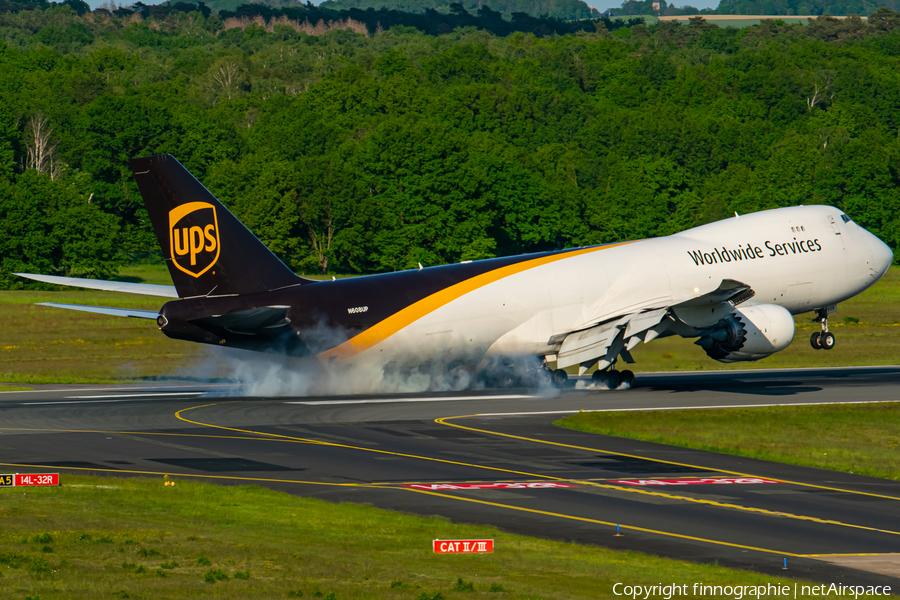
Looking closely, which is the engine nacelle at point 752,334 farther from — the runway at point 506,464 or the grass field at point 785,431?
the grass field at point 785,431

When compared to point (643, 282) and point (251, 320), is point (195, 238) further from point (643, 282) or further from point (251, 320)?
point (643, 282)

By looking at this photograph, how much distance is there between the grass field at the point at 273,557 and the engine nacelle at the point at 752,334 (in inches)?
921

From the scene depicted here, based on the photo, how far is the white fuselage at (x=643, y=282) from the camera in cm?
4309

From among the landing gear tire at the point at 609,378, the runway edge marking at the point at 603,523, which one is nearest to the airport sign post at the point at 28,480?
the runway edge marking at the point at 603,523

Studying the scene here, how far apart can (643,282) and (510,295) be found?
17.5 feet

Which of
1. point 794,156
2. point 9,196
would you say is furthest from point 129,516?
point 794,156

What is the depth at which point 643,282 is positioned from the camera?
1785 inches

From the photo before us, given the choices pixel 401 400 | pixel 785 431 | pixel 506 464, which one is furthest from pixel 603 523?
pixel 401 400

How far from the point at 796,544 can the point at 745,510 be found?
3.06m

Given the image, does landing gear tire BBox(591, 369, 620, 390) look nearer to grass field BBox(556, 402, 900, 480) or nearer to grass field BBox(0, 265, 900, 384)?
grass field BBox(0, 265, 900, 384)

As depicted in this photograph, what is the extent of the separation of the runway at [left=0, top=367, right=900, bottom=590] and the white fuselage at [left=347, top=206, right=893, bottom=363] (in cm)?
224

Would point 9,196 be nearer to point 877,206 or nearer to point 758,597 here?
point 877,206

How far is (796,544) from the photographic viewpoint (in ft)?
65.6

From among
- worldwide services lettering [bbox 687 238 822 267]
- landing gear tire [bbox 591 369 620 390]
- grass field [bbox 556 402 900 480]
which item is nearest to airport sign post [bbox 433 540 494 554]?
grass field [bbox 556 402 900 480]
